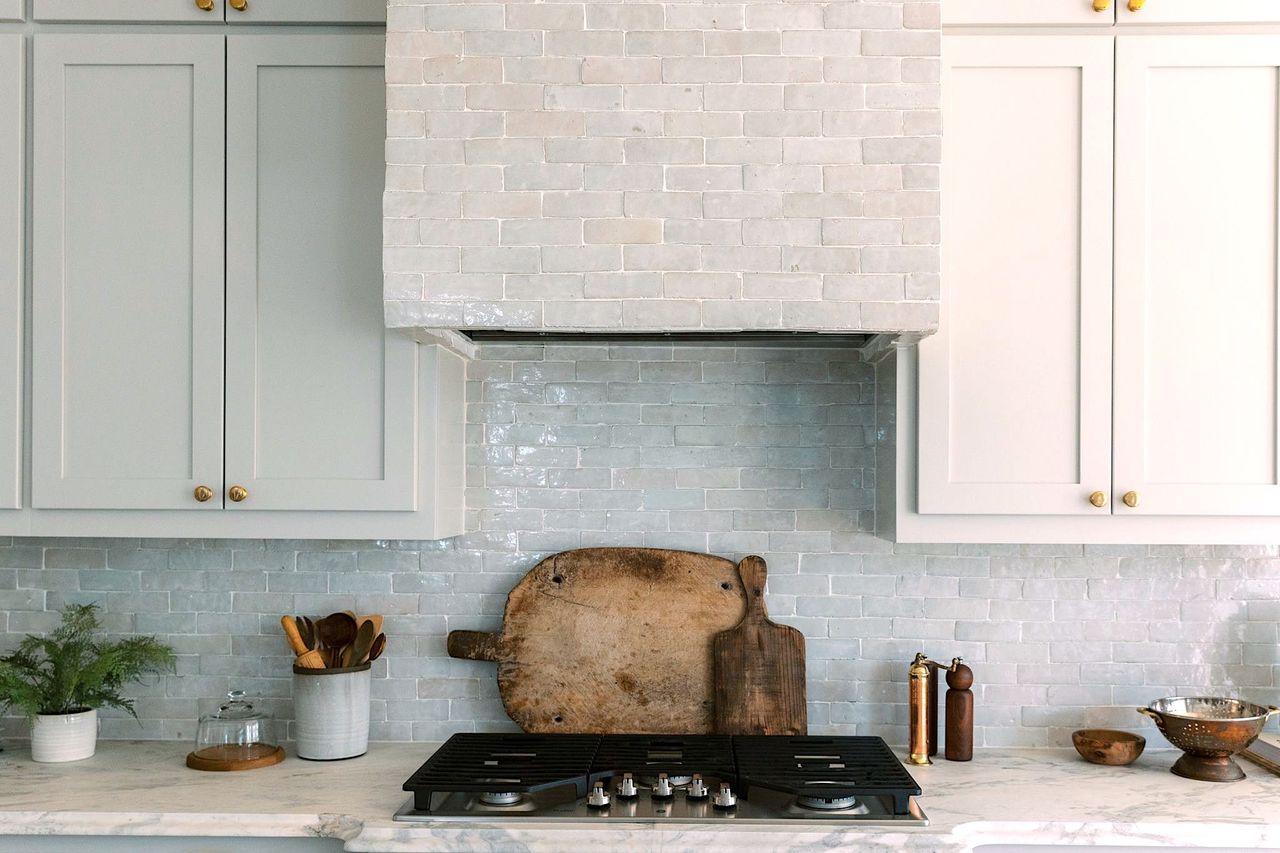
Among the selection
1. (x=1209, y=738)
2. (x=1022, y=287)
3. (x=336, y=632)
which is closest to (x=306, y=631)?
(x=336, y=632)

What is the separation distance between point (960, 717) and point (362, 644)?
1.37m

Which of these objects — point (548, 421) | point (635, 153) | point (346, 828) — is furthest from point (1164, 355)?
point (346, 828)

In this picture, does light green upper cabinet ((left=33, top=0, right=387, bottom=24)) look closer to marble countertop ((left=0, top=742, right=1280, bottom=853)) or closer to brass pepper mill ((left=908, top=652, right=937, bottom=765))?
marble countertop ((left=0, top=742, right=1280, bottom=853))

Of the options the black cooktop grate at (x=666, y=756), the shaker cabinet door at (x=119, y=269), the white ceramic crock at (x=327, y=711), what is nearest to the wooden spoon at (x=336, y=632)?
the white ceramic crock at (x=327, y=711)

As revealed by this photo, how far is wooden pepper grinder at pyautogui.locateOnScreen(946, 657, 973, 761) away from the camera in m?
2.41

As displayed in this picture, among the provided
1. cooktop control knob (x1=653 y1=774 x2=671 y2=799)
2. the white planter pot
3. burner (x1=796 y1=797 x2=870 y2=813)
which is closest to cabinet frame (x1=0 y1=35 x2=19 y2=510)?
the white planter pot

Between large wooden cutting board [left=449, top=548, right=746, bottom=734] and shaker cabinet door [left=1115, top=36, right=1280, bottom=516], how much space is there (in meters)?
0.97

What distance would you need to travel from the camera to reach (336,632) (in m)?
2.53

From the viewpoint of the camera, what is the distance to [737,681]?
2.51 m

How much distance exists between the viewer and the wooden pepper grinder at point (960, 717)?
2.41 m

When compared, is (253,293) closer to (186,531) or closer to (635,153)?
(186,531)

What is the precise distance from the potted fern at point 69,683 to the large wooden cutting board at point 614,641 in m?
0.74

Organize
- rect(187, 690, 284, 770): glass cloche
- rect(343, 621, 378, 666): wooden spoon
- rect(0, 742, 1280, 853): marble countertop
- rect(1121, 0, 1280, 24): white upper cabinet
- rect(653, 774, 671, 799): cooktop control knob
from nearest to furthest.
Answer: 1. rect(0, 742, 1280, 853): marble countertop
2. rect(653, 774, 671, 799): cooktop control knob
3. rect(1121, 0, 1280, 24): white upper cabinet
4. rect(187, 690, 284, 770): glass cloche
5. rect(343, 621, 378, 666): wooden spoon

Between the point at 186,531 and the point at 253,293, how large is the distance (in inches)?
20.8
